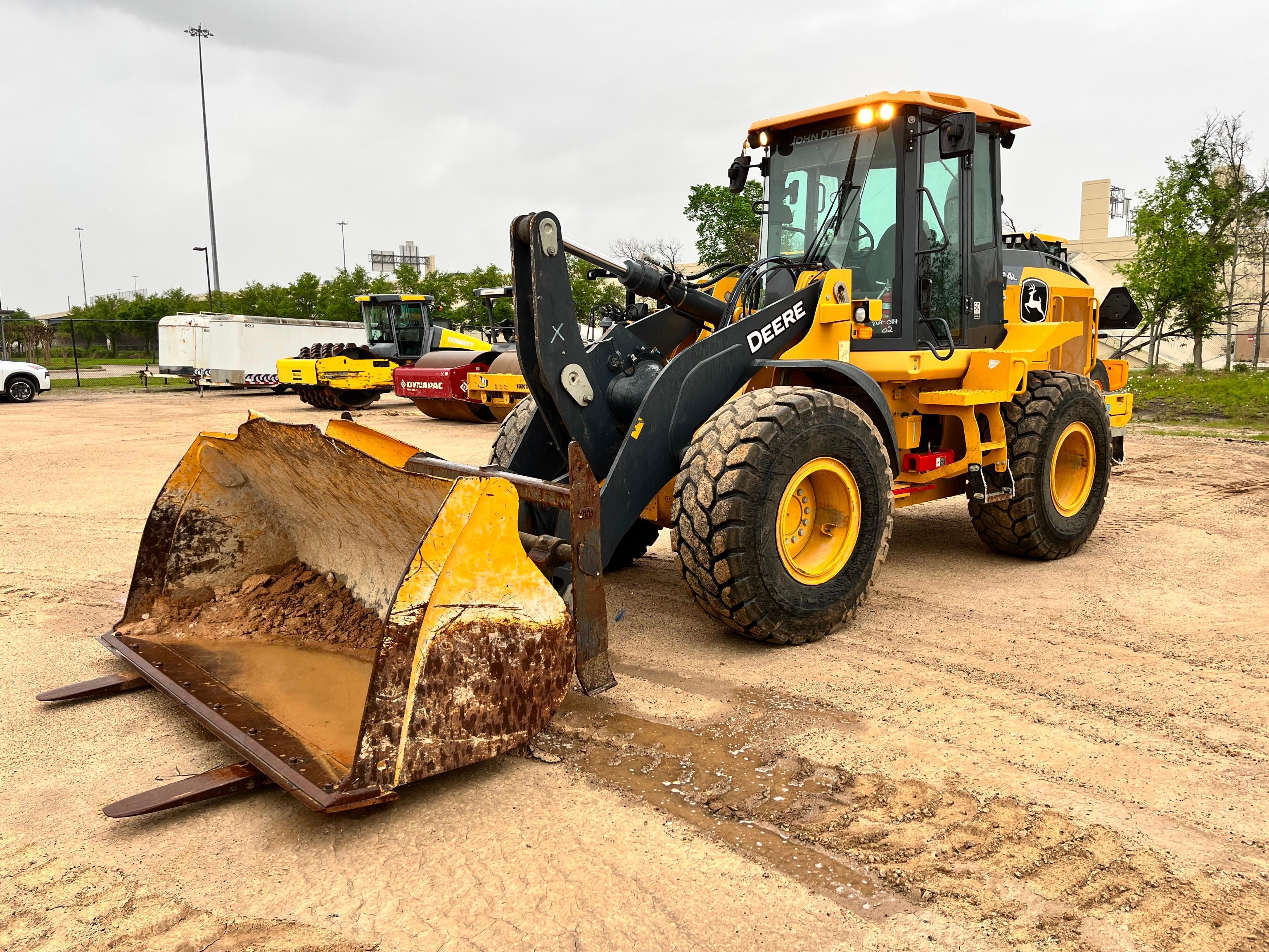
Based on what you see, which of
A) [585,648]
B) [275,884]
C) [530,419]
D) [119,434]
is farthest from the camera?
[119,434]

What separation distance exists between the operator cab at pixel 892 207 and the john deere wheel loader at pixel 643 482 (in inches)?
0.6

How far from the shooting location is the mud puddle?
2391mm

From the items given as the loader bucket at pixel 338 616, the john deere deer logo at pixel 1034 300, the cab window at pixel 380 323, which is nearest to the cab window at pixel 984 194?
the john deere deer logo at pixel 1034 300

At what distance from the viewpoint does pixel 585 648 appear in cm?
353

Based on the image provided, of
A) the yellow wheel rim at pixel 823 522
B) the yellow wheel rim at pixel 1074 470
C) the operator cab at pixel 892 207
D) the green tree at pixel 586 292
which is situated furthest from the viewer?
the green tree at pixel 586 292

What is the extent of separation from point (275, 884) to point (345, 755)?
1.68ft

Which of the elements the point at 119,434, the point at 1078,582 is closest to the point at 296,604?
the point at 1078,582

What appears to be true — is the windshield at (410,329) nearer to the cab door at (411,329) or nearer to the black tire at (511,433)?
the cab door at (411,329)

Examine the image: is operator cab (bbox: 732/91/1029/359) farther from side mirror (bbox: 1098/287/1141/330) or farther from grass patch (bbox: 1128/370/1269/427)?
grass patch (bbox: 1128/370/1269/427)

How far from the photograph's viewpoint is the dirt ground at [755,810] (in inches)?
94.6

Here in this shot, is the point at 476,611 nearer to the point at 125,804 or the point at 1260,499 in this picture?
the point at 125,804

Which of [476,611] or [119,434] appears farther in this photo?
[119,434]

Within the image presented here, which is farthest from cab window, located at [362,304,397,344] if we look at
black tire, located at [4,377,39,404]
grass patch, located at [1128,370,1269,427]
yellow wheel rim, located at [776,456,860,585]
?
yellow wheel rim, located at [776,456,860,585]

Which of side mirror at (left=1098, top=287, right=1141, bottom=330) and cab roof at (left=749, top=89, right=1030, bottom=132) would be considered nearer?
cab roof at (left=749, top=89, right=1030, bottom=132)
